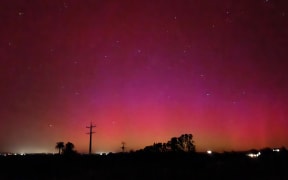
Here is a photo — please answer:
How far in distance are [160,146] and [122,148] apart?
27282 millimetres

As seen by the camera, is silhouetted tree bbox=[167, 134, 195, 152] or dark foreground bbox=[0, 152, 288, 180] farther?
silhouetted tree bbox=[167, 134, 195, 152]

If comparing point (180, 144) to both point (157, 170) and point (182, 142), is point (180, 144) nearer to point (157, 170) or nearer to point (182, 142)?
point (182, 142)

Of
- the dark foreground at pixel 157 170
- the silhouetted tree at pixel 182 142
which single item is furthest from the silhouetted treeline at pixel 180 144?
the dark foreground at pixel 157 170

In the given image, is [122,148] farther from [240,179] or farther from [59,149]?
[240,179]

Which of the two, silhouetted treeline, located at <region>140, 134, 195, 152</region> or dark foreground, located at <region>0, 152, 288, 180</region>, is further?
silhouetted treeline, located at <region>140, 134, 195, 152</region>

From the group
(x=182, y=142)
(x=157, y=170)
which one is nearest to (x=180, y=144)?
(x=182, y=142)

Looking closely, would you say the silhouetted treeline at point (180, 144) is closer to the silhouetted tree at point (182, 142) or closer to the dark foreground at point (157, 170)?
the silhouetted tree at point (182, 142)

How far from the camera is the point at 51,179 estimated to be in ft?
105

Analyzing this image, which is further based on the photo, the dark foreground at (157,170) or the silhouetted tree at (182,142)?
the silhouetted tree at (182,142)

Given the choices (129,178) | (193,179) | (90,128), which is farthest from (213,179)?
(90,128)

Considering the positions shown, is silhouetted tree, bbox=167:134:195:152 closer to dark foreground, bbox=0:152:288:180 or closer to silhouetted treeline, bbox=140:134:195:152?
silhouetted treeline, bbox=140:134:195:152

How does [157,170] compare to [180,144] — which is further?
[180,144]

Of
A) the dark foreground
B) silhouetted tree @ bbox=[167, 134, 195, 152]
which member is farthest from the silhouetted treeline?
the dark foreground

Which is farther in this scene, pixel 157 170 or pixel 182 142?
pixel 182 142
